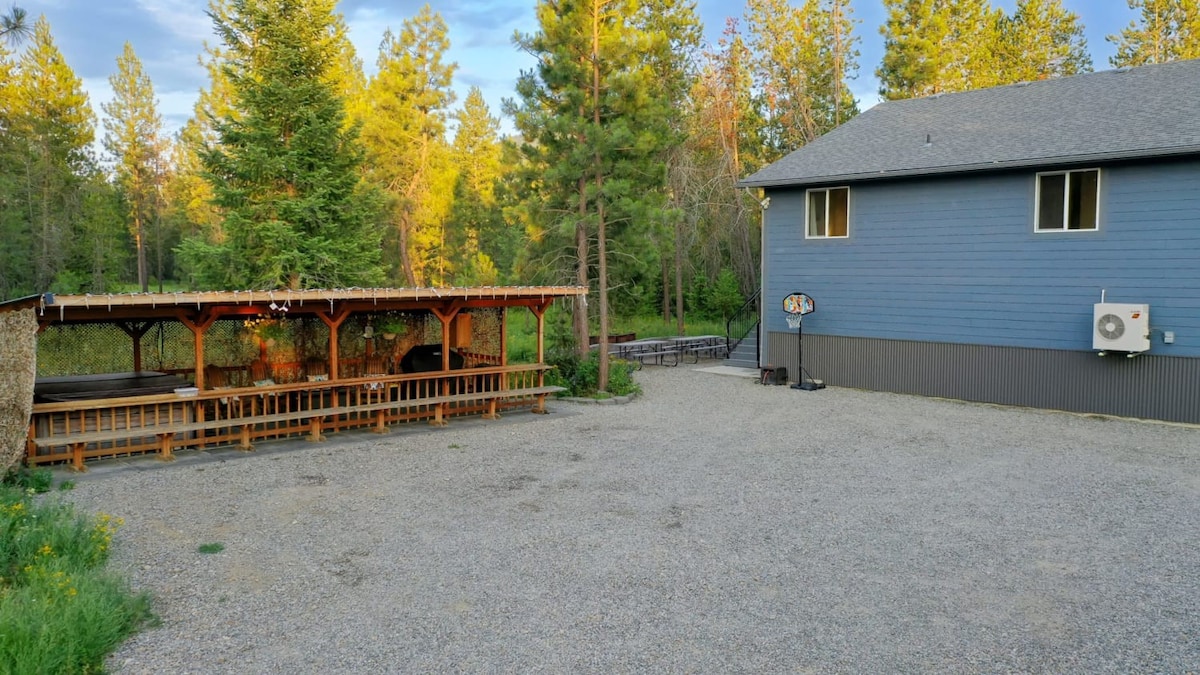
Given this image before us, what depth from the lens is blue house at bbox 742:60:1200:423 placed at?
40.1ft

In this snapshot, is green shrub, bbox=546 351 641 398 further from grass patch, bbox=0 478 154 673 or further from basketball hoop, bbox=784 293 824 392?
grass patch, bbox=0 478 154 673

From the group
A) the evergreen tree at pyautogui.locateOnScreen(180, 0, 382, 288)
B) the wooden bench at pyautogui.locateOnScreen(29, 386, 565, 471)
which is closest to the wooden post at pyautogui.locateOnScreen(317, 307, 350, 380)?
the wooden bench at pyautogui.locateOnScreen(29, 386, 565, 471)

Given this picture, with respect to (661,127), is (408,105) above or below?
above

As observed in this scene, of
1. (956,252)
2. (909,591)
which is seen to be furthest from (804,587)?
(956,252)

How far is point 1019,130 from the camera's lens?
1455cm

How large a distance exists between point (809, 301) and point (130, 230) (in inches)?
1768

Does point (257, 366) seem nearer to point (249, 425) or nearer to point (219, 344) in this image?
point (219, 344)

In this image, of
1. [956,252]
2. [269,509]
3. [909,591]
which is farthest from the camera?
[956,252]

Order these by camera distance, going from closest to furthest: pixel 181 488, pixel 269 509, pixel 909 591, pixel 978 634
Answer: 1. pixel 978 634
2. pixel 909 591
3. pixel 269 509
4. pixel 181 488

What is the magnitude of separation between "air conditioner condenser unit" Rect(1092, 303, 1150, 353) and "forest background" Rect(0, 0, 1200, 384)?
7.77 m

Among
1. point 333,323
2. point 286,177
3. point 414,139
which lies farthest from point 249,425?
point 414,139

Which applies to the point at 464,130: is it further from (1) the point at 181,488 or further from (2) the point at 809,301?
(1) the point at 181,488

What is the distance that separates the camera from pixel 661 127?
635 inches

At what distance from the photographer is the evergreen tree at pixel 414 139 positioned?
3069 cm
